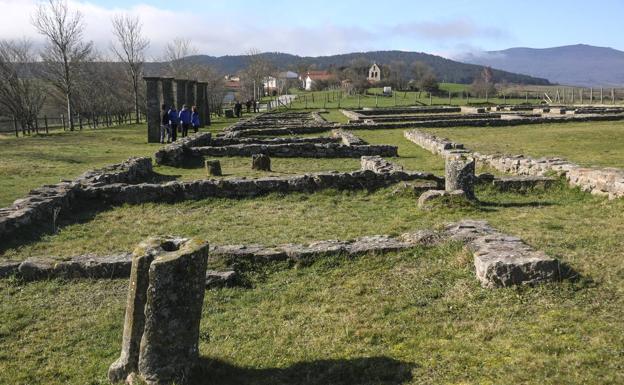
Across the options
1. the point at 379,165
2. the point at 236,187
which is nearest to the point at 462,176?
the point at 379,165

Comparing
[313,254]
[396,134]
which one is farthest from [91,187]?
[396,134]

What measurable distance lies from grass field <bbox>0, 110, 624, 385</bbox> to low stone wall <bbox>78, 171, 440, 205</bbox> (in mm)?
1908

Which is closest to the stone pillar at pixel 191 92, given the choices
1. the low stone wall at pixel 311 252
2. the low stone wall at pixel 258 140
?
the low stone wall at pixel 258 140

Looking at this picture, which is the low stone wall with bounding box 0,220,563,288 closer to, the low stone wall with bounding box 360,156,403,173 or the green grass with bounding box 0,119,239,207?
the low stone wall with bounding box 360,156,403,173

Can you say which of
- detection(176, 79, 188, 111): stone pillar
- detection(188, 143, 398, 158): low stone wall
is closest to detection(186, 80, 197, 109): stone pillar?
detection(176, 79, 188, 111): stone pillar

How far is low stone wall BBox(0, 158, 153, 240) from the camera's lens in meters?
10.2

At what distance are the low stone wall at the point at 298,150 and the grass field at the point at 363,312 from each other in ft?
32.0

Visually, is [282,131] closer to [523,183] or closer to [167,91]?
[167,91]

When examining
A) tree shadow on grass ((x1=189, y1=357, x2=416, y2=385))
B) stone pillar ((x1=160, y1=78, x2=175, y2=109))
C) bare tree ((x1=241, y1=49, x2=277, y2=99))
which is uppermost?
bare tree ((x1=241, y1=49, x2=277, y2=99))

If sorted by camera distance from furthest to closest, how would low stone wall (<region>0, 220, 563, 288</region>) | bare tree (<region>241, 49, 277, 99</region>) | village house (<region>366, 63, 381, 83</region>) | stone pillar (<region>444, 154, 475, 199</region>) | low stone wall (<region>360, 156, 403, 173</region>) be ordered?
village house (<region>366, 63, 381, 83</region>)
bare tree (<region>241, 49, 277, 99</region>)
low stone wall (<region>360, 156, 403, 173</region>)
stone pillar (<region>444, 154, 475, 199</region>)
low stone wall (<region>0, 220, 563, 288</region>)

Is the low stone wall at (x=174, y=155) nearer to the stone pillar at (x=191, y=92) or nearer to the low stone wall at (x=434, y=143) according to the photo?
the low stone wall at (x=434, y=143)

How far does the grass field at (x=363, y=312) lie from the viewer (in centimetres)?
484

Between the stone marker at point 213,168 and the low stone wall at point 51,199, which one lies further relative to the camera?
the stone marker at point 213,168

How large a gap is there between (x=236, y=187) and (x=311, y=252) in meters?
5.83
